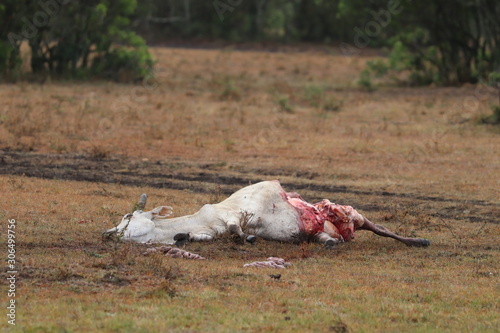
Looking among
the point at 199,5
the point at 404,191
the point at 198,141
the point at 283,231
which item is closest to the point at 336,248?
the point at 283,231

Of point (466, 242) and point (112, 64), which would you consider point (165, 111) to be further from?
point (466, 242)

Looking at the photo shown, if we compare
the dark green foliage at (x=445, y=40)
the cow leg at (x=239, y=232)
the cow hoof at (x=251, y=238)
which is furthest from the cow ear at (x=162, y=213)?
the dark green foliage at (x=445, y=40)

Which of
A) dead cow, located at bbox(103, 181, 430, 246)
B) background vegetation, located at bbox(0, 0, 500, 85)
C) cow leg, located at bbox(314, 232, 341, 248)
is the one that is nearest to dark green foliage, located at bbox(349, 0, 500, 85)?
background vegetation, located at bbox(0, 0, 500, 85)

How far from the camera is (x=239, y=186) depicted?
1165 cm

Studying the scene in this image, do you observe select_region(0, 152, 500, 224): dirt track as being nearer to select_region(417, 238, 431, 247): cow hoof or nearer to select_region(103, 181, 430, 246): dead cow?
→ select_region(417, 238, 431, 247): cow hoof

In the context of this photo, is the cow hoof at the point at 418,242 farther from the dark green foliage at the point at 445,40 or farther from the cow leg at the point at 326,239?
the dark green foliage at the point at 445,40

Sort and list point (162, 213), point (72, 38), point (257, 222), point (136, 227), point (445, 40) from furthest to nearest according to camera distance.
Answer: point (445, 40)
point (72, 38)
point (257, 222)
point (162, 213)
point (136, 227)

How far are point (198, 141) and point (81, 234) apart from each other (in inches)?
305

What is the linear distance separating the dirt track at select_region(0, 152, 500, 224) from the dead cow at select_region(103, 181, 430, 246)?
230 cm

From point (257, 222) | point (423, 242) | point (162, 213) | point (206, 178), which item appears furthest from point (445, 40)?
point (162, 213)

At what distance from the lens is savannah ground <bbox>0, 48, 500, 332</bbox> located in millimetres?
5859

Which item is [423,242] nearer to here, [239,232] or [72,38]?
[239,232]

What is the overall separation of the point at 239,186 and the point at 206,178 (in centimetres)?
86

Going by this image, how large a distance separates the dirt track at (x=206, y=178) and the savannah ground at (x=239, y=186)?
0.04 m
